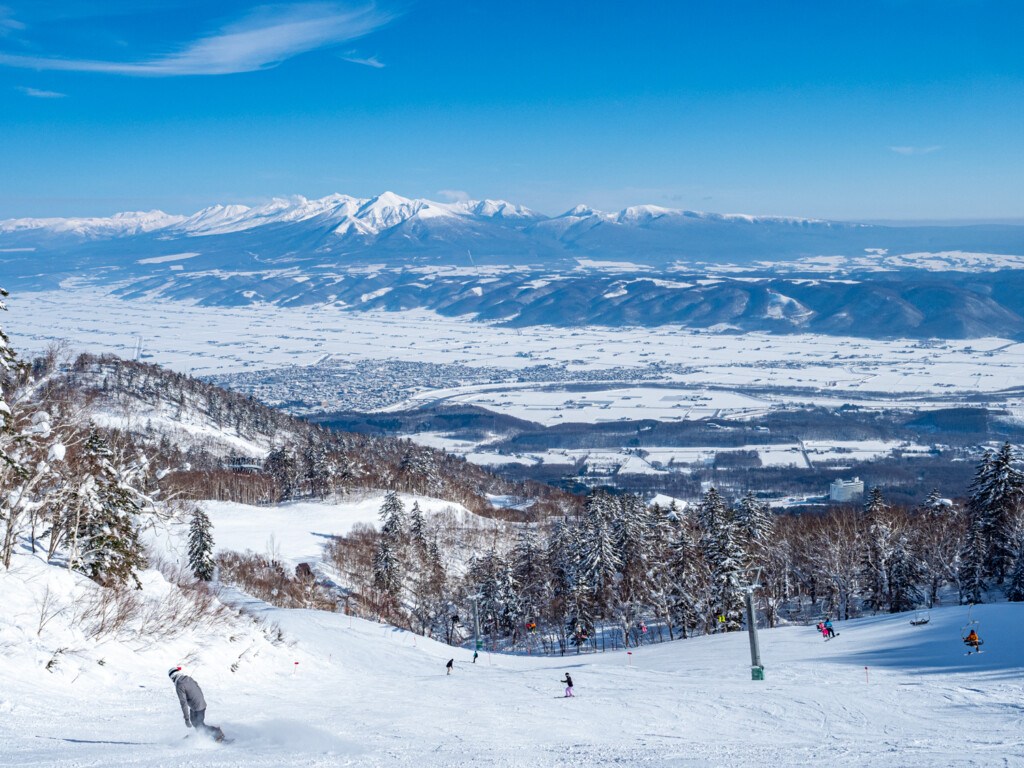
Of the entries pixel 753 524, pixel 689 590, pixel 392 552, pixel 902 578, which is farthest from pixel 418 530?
pixel 902 578

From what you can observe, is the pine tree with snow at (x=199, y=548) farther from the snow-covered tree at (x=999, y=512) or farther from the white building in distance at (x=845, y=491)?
the white building in distance at (x=845, y=491)

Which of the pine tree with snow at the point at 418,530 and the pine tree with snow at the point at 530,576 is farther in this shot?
the pine tree with snow at the point at 418,530

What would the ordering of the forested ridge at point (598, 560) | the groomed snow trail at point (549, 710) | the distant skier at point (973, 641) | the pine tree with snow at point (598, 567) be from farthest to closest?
the pine tree with snow at point (598, 567), the forested ridge at point (598, 560), the distant skier at point (973, 641), the groomed snow trail at point (549, 710)

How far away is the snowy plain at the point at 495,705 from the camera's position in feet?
36.4

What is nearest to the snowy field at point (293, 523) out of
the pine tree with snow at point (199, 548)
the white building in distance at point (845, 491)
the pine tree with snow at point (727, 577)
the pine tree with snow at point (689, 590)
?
the pine tree with snow at point (199, 548)

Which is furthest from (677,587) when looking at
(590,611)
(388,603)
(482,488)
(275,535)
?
(482,488)

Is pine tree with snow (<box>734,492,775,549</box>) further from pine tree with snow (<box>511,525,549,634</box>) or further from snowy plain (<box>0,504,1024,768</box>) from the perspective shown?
snowy plain (<box>0,504,1024,768</box>)

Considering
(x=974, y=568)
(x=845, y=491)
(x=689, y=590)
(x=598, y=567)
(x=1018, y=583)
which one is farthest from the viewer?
(x=845, y=491)

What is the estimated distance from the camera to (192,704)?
35.6 ft

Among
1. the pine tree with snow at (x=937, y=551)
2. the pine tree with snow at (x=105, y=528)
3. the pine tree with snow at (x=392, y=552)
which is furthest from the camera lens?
the pine tree with snow at (x=392, y=552)

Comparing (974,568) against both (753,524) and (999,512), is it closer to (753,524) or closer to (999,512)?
(999,512)

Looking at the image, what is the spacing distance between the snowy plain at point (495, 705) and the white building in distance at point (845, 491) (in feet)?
225

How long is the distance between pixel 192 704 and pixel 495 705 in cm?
717

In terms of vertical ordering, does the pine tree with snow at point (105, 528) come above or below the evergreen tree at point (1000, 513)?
above
